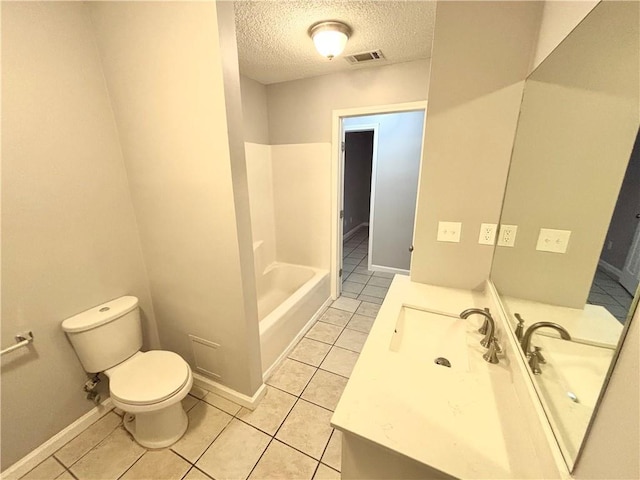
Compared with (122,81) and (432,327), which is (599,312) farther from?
(122,81)

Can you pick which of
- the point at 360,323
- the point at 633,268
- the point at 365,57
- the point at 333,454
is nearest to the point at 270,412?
the point at 333,454

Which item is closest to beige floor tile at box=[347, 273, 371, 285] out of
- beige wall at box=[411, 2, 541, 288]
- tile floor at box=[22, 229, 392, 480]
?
tile floor at box=[22, 229, 392, 480]

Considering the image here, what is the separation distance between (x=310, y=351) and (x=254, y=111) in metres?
2.46

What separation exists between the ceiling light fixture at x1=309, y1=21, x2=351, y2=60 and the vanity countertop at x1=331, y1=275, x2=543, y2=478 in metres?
1.82

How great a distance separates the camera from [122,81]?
54.6 inches

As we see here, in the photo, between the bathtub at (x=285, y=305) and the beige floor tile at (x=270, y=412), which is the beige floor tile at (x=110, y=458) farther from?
the bathtub at (x=285, y=305)

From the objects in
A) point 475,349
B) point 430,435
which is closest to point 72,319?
point 430,435

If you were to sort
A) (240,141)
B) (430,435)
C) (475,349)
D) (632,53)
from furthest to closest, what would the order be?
1. (240,141)
2. (475,349)
3. (430,435)
4. (632,53)

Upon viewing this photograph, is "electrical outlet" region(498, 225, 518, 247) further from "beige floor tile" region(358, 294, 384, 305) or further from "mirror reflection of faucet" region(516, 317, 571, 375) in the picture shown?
"beige floor tile" region(358, 294, 384, 305)

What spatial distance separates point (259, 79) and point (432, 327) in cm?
275

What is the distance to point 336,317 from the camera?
276cm

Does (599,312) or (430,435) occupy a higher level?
(599,312)

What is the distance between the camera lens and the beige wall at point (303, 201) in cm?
272

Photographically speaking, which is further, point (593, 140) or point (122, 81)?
point (122, 81)
